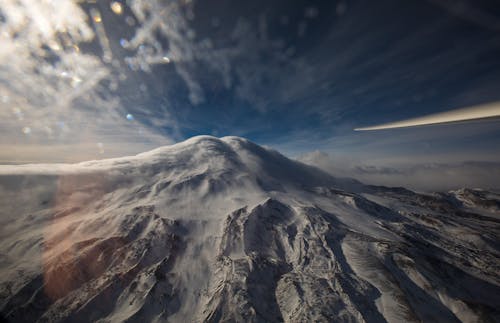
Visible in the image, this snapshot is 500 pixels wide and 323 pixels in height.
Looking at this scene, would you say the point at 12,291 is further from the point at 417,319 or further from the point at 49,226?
the point at 417,319

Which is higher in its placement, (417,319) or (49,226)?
(49,226)

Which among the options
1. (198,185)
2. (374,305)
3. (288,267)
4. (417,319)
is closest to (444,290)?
(417,319)

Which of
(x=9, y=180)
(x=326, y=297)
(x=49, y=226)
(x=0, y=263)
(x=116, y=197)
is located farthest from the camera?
(x=116, y=197)

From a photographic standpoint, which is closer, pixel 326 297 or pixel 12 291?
pixel 12 291

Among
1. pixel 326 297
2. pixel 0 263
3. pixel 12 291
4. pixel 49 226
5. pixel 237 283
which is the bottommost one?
pixel 326 297

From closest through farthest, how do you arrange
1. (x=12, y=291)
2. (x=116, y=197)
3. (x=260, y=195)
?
1. (x=12, y=291)
2. (x=116, y=197)
3. (x=260, y=195)

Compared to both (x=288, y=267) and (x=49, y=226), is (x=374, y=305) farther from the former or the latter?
(x=49, y=226)

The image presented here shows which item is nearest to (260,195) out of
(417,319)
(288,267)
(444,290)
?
(288,267)
